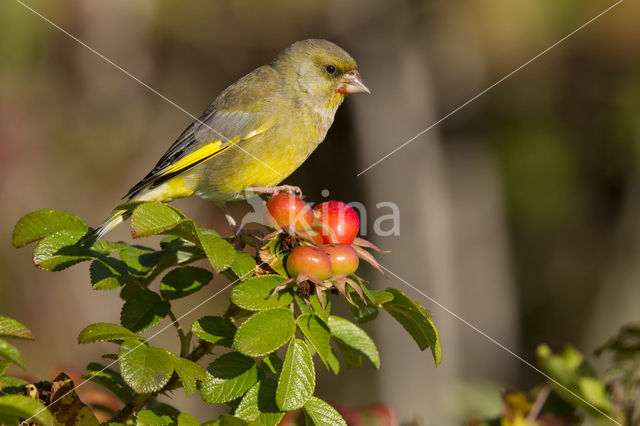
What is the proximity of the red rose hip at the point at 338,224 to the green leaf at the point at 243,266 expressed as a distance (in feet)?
0.85

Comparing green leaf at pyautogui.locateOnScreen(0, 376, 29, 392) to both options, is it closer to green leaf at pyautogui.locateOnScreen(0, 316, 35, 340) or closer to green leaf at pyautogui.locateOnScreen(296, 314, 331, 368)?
green leaf at pyautogui.locateOnScreen(0, 316, 35, 340)

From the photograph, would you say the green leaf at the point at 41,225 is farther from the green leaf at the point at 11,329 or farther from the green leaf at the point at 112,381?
the green leaf at the point at 11,329

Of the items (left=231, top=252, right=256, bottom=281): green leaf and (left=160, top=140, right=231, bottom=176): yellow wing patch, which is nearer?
(left=231, top=252, right=256, bottom=281): green leaf

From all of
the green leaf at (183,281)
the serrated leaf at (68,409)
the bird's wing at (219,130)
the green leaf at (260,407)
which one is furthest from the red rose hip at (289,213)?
the bird's wing at (219,130)

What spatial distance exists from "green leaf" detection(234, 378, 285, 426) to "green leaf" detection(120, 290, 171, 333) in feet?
1.19

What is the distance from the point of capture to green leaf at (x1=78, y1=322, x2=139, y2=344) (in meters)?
1.51

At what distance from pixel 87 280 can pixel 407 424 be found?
18.2ft

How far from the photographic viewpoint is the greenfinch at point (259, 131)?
3.65 meters

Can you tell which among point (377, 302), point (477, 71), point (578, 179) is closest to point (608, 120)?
point (578, 179)

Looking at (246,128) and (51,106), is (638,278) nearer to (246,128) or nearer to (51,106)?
(246,128)

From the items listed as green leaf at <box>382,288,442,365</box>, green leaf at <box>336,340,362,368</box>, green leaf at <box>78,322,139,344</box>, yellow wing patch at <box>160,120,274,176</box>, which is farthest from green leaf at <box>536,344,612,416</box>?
yellow wing patch at <box>160,120,274,176</box>

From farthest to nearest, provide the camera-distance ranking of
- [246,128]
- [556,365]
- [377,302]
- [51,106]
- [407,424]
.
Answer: [51,106]
[246,128]
[407,424]
[556,365]
[377,302]

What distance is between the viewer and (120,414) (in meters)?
1.74

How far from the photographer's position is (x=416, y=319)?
181 centimetres
